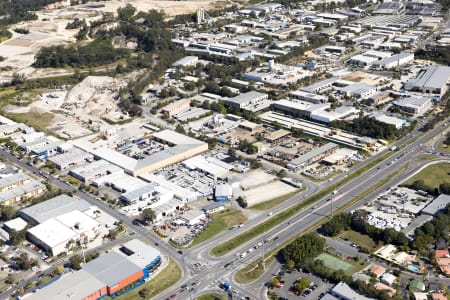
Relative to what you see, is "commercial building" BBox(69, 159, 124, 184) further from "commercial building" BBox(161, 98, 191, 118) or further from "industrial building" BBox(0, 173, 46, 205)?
"commercial building" BBox(161, 98, 191, 118)

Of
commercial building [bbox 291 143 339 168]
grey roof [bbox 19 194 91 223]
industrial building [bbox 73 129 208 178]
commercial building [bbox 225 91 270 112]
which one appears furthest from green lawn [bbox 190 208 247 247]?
commercial building [bbox 225 91 270 112]

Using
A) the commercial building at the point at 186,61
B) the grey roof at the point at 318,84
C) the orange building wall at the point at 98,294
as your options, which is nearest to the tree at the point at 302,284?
the orange building wall at the point at 98,294

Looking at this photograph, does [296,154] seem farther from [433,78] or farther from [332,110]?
[433,78]

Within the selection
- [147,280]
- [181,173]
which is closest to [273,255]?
[147,280]

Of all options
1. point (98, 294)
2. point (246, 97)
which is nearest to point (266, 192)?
point (98, 294)

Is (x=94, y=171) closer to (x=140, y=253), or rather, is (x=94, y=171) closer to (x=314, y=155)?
(x=140, y=253)

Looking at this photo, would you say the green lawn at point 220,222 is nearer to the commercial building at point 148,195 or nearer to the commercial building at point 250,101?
the commercial building at point 148,195
